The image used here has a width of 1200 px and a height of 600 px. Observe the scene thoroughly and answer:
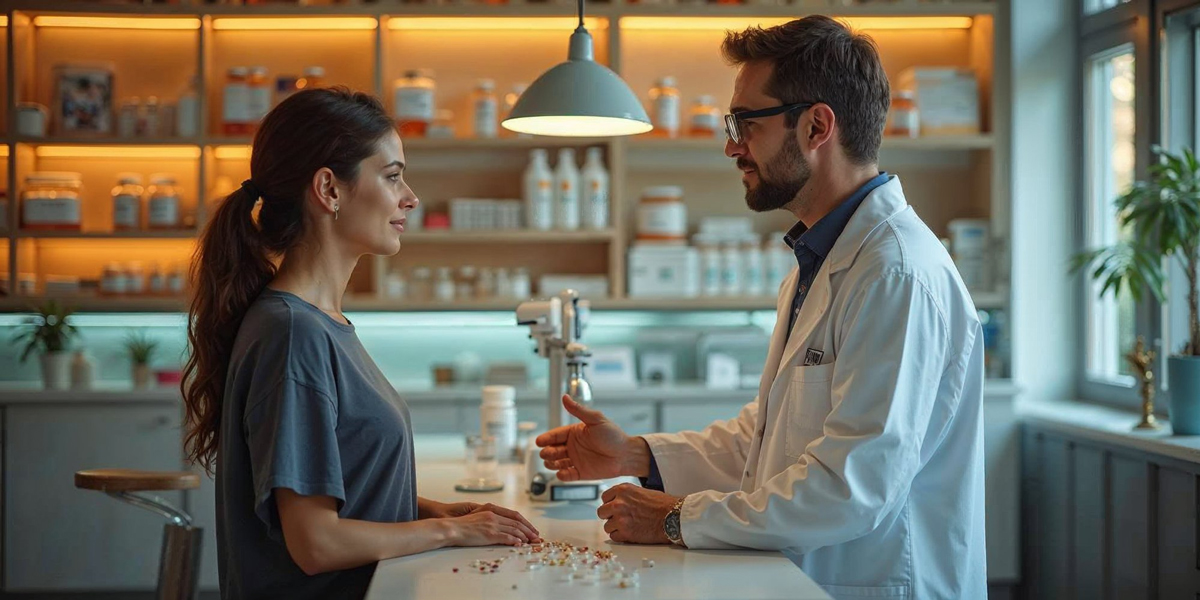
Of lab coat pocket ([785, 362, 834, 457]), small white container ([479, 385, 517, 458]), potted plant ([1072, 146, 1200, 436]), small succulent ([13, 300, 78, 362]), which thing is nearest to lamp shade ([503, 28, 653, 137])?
small white container ([479, 385, 517, 458])

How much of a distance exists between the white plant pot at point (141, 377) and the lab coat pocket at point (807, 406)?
10.3 feet

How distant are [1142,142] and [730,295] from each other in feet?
5.12

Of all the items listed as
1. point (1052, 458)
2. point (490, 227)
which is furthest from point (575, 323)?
point (1052, 458)

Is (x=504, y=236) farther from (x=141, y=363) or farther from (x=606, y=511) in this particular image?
(x=606, y=511)

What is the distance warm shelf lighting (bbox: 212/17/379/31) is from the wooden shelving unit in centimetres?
2

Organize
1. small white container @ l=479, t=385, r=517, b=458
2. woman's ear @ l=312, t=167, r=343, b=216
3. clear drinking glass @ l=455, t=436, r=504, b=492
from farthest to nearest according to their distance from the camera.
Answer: small white container @ l=479, t=385, r=517, b=458 < clear drinking glass @ l=455, t=436, r=504, b=492 < woman's ear @ l=312, t=167, r=343, b=216

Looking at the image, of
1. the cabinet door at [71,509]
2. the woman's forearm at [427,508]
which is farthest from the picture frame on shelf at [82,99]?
the woman's forearm at [427,508]

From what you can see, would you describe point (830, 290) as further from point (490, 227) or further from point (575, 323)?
point (490, 227)

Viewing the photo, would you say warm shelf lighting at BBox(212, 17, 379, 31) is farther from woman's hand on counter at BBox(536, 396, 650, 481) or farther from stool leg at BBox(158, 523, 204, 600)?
woman's hand on counter at BBox(536, 396, 650, 481)

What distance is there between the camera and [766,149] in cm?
196

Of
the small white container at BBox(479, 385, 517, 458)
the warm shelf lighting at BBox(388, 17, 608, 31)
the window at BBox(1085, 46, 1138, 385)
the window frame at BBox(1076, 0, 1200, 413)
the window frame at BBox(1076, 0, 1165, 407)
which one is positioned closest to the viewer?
the small white container at BBox(479, 385, 517, 458)

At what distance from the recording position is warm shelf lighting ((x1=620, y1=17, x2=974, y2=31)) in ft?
14.4

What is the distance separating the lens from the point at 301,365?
155cm

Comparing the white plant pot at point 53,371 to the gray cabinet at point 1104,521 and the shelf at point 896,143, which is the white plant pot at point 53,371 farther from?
the gray cabinet at point 1104,521
